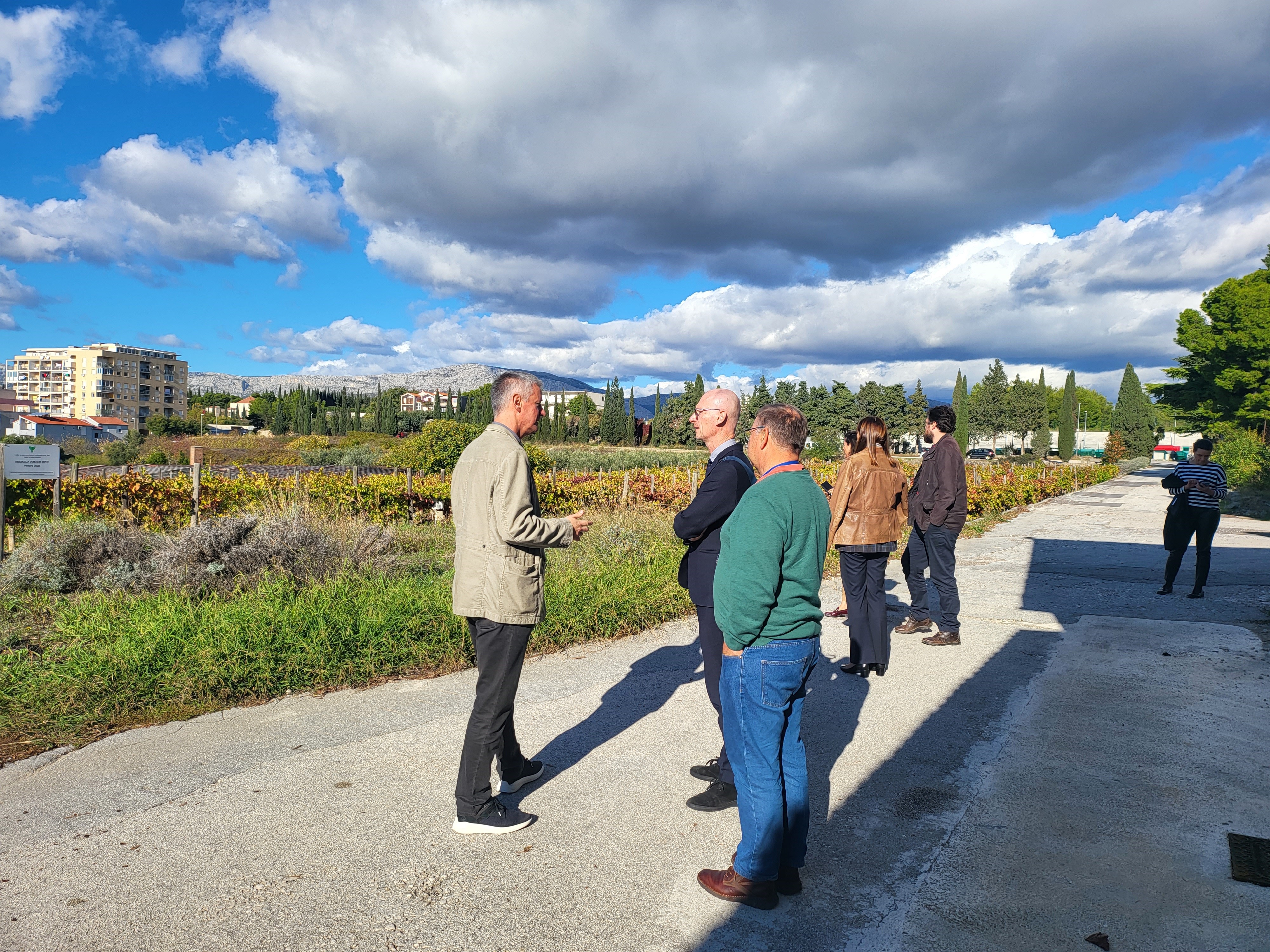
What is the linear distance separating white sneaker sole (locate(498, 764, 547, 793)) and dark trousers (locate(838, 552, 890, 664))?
2.76m

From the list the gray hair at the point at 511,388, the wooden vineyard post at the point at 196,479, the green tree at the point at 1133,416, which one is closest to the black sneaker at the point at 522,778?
the gray hair at the point at 511,388

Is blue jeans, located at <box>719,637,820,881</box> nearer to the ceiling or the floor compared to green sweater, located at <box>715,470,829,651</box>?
nearer to the floor

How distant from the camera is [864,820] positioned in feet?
11.0

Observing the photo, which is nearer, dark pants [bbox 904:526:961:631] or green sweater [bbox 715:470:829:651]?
green sweater [bbox 715:470:829:651]

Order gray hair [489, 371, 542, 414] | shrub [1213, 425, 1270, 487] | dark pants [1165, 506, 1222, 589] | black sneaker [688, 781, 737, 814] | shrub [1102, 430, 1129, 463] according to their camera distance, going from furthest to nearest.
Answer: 1. shrub [1102, 430, 1129, 463]
2. shrub [1213, 425, 1270, 487]
3. dark pants [1165, 506, 1222, 589]
4. black sneaker [688, 781, 737, 814]
5. gray hair [489, 371, 542, 414]

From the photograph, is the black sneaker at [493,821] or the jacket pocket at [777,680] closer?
the jacket pocket at [777,680]

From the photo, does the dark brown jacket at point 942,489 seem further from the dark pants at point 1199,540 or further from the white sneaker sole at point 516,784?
the white sneaker sole at point 516,784

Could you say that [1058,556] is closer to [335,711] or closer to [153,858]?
[335,711]

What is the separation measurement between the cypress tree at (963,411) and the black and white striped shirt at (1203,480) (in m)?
65.9

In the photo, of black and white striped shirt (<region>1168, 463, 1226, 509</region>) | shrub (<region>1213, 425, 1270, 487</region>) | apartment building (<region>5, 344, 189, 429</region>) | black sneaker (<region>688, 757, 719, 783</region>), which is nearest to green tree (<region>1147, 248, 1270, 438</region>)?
shrub (<region>1213, 425, 1270, 487</region>)

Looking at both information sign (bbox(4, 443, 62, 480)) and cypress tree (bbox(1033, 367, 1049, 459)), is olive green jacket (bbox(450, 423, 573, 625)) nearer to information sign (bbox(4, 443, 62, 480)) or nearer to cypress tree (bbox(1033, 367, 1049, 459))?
information sign (bbox(4, 443, 62, 480))

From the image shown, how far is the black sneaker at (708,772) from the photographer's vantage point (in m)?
3.68

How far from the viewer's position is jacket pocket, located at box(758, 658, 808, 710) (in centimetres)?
265

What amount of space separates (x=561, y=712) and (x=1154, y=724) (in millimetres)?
3494
